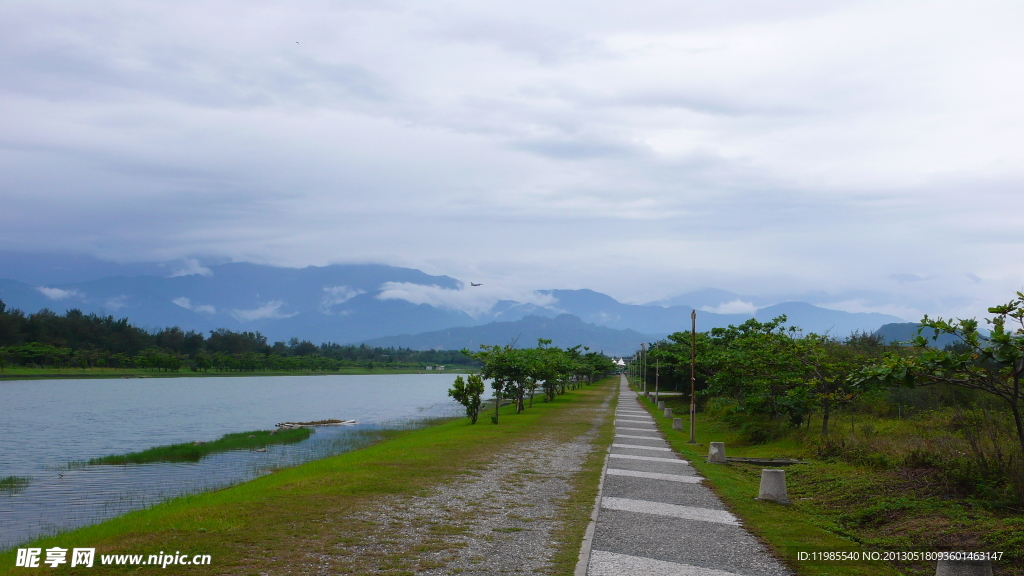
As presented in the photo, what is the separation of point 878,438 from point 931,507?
18.5ft

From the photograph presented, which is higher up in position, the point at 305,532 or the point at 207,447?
the point at 305,532

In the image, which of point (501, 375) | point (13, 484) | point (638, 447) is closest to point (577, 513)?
point (638, 447)

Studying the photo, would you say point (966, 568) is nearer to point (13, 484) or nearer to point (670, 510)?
point (670, 510)

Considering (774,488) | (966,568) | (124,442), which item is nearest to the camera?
(966,568)

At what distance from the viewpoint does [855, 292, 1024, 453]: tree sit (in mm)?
7793

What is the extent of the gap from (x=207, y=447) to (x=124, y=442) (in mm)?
5081

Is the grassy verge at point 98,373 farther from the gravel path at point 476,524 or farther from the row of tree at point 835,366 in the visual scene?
the gravel path at point 476,524

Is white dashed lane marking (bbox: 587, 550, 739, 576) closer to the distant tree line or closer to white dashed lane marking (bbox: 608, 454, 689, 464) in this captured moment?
white dashed lane marking (bbox: 608, 454, 689, 464)

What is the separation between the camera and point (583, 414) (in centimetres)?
3428

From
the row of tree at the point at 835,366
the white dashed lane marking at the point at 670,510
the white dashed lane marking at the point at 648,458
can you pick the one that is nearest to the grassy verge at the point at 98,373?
the row of tree at the point at 835,366

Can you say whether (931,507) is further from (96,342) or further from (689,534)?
(96,342)

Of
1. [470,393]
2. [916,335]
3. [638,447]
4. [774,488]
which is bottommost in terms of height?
[638,447]

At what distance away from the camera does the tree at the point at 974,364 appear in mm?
7793

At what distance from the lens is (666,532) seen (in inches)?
364
